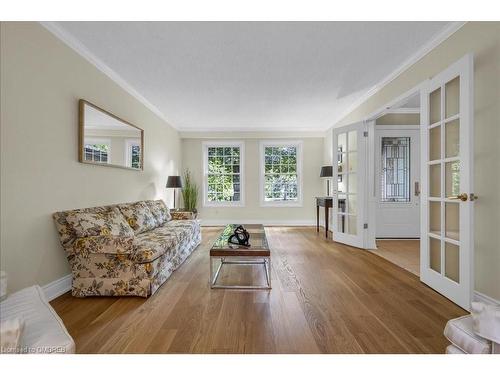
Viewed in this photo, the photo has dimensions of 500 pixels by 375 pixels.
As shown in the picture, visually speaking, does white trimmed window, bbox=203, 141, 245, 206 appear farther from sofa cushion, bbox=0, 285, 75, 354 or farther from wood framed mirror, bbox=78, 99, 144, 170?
sofa cushion, bbox=0, 285, 75, 354

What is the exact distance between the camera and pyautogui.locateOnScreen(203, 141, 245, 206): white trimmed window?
679 centimetres

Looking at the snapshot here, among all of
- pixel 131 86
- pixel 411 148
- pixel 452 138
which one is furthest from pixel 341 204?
pixel 131 86

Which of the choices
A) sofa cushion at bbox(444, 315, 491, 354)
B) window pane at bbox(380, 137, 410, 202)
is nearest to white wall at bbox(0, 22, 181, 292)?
sofa cushion at bbox(444, 315, 491, 354)

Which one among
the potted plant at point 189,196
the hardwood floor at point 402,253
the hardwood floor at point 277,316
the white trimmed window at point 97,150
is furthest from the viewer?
the potted plant at point 189,196

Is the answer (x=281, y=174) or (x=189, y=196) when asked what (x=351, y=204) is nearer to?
(x=281, y=174)

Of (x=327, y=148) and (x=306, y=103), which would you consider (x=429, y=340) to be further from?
(x=327, y=148)

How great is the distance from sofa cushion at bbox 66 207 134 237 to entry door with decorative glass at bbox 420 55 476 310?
3.26m

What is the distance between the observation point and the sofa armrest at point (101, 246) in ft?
7.80

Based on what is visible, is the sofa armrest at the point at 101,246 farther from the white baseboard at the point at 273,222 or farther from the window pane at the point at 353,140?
the white baseboard at the point at 273,222

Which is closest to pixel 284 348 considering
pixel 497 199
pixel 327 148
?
pixel 497 199

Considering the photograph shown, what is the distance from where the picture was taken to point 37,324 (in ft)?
3.99

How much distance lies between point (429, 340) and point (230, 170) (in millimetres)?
5564

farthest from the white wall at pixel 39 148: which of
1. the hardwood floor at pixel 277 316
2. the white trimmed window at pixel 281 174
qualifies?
the white trimmed window at pixel 281 174

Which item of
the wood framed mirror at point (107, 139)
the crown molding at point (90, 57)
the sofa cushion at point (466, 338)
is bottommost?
the sofa cushion at point (466, 338)
